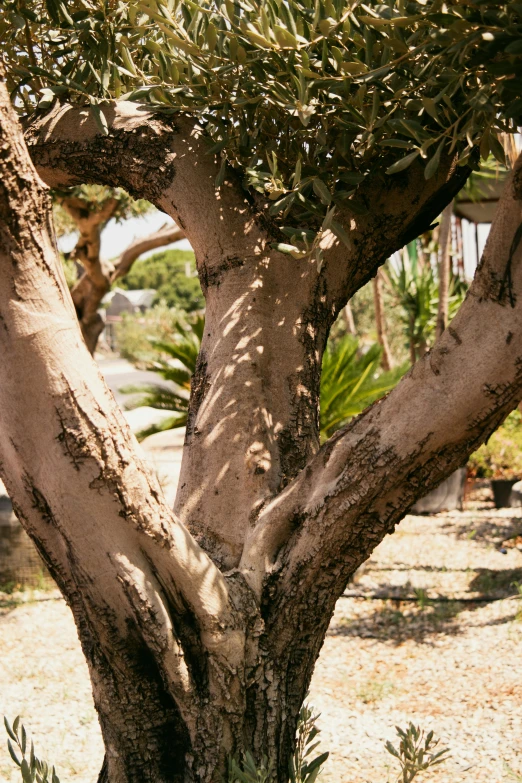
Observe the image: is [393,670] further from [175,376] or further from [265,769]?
[175,376]

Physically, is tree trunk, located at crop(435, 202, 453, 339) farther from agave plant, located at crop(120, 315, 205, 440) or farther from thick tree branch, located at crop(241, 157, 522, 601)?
thick tree branch, located at crop(241, 157, 522, 601)

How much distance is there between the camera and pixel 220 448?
234cm

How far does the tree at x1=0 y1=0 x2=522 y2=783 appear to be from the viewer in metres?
1.81

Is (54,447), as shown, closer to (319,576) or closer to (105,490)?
(105,490)

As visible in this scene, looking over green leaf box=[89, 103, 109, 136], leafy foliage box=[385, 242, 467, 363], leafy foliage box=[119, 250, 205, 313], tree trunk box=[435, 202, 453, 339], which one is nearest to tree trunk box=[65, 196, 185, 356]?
tree trunk box=[435, 202, 453, 339]

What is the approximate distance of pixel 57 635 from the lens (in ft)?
17.7

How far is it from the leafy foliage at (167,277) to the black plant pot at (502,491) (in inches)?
1886

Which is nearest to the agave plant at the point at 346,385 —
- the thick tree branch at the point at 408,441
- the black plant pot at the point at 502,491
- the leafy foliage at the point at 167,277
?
the black plant pot at the point at 502,491

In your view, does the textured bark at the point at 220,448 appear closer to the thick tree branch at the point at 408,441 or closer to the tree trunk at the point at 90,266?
the thick tree branch at the point at 408,441

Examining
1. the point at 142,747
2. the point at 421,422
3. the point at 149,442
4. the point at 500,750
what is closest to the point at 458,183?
the point at 421,422

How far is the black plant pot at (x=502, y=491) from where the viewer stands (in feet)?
27.5

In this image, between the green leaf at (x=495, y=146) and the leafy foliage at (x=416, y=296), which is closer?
the green leaf at (x=495, y=146)

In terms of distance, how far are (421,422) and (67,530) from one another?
0.88 meters

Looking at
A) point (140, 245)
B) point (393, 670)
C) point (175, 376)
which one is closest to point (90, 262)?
point (140, 245)
